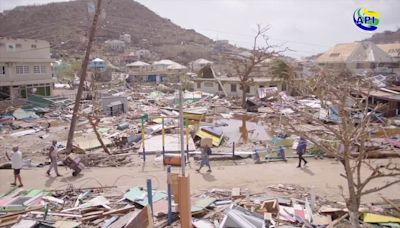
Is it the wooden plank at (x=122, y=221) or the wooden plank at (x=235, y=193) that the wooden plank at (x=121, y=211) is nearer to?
the wooden plank at (x=122, y=221)

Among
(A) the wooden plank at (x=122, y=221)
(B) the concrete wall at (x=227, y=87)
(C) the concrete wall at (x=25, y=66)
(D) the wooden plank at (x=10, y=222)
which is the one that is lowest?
(D) the wooden plank at (x=10, y=222)

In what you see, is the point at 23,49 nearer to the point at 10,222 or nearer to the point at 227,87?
the point at 227,87

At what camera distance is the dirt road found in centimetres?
1170

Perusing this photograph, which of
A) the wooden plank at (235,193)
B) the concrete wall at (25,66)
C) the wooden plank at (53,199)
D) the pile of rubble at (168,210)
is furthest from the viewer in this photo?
the concrete wall at (25,66)

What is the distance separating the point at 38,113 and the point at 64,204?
24106mm

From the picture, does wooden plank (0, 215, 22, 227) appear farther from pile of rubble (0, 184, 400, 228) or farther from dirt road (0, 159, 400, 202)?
dirt road (0, 159, 400, 202)

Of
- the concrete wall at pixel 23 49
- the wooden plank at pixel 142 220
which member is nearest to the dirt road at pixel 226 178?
the wooden plank at pixel 142 220

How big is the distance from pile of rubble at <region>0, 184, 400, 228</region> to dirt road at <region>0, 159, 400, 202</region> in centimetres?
68

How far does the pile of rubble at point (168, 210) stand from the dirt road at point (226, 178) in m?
0.68

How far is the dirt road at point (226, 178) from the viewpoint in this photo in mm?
11703

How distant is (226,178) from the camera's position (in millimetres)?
12594

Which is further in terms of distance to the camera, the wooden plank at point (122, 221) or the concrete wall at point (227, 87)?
the concrete wall at point (227, 87)

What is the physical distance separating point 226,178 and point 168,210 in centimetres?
413

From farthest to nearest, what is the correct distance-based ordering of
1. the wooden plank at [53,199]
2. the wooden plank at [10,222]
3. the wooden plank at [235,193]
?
the wooden plank at [235,193]
the wooden plank at [53,199]
the wooden plank at [10,222]
